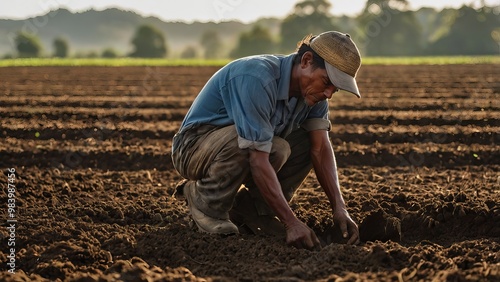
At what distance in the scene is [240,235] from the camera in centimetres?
405

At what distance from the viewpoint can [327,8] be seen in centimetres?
6944

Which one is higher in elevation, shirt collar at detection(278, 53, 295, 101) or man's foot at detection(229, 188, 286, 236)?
shirt collar at detection(278, 53, 295, 101)

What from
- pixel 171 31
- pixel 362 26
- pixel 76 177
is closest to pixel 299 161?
pixel 76 177

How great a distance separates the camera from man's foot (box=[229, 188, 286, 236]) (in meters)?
4.29

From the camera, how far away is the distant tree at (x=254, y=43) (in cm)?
6781

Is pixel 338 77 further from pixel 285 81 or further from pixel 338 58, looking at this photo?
pixel 285 81

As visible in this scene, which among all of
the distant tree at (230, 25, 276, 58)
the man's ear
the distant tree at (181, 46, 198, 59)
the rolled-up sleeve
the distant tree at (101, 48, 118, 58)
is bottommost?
the distant tree at (181, 46, 198, 59)

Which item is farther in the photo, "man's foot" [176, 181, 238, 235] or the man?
"man's foot" [176, 181, 238, 235]

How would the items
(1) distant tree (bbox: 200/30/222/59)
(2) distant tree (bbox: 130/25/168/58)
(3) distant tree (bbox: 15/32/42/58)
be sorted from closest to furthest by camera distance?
(3) distant tree (bbox: 15/32/42/58), (2) distant tree (bbox: 130/25/168/58), (1) distant tree (bbox: 200/30/222/59)

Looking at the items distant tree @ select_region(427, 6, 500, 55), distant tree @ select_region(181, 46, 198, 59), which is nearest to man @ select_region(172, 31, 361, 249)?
distant tree @ select_region(427, 6, 500, 55)

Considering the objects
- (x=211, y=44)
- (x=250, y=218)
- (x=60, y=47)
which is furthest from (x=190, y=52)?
(x=250, y=218)

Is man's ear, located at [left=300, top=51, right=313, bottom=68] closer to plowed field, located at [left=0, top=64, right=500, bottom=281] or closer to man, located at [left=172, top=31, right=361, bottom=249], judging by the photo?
man, located at [left=172, top=31, right=361, bottom=249]

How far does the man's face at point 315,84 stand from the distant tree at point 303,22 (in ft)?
199

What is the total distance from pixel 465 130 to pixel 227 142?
208 inches
